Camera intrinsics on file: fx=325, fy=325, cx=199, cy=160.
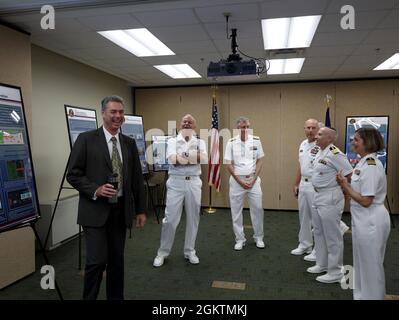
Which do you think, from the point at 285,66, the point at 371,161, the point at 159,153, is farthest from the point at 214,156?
the point at 371,161

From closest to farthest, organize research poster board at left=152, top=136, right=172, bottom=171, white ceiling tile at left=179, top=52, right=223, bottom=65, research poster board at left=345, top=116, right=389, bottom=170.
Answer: white ceiling tile at left=179, top=52, right=223, bottom=65, research poster board at left=345, top=116, right=389, bottom=170, research poster board at left=152, top=136, right=172, bottom=171

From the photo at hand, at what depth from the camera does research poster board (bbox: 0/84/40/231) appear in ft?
7.05

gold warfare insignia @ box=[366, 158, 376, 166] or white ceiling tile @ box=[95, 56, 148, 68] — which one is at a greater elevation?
white ceiling tile @ box=[95, 56, 148, 68]

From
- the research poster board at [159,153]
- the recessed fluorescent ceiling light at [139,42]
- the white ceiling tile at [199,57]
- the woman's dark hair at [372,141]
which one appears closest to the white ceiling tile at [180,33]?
the recessed fluorescent ceiling light at [139,42]

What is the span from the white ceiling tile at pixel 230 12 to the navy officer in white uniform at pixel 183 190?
105cm

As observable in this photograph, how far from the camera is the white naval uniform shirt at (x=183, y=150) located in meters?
3.54

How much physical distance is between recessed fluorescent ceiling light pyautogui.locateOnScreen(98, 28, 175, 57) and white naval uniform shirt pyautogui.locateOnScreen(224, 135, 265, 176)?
1.49 metres

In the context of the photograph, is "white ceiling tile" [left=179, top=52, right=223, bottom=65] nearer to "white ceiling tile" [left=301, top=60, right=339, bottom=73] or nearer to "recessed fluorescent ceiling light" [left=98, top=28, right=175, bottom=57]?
"recessed fluorescent ceiling light" [left=98, top=28, right=175, bottom=57]

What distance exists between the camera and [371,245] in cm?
237

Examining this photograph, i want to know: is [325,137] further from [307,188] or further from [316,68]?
[316,68]

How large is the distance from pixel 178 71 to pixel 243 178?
2.38m

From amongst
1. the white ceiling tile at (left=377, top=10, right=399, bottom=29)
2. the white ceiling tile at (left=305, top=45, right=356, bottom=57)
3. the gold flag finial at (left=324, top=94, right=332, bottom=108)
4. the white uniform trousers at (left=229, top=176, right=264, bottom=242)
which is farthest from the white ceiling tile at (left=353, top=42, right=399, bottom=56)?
the white uniform trousers at (left=229, top=176, right=264, bottom=242)

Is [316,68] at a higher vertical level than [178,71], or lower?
lower

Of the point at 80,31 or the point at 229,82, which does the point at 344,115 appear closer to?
the point at 229,82
